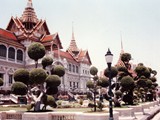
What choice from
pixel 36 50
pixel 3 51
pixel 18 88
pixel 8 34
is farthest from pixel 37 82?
pixel 8 34

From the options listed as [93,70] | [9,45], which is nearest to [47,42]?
[9,45]

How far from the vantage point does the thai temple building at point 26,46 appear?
135ft

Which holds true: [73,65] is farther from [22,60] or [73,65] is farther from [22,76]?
[22,76]

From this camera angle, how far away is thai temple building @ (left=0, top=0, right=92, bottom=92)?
41031 mm

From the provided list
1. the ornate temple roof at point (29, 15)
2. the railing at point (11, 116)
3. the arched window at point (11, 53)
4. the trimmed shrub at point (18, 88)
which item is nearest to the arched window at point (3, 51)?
the arched window at point (11, 53)

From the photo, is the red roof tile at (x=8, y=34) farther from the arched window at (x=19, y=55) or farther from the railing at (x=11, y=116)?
the railing at (x=11, y=116)

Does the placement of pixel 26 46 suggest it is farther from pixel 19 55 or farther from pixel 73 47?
pixel 73 47

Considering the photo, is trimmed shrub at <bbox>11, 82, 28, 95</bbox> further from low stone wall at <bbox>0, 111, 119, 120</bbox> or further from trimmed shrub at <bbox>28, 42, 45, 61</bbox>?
trimmed shrub at <bbox>28, 42, 45, 61</bbox>

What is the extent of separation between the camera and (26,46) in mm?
46500

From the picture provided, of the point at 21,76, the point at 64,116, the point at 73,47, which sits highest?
the point at 73,47

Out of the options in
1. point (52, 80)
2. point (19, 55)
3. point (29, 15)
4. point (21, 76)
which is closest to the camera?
point (52, 80)

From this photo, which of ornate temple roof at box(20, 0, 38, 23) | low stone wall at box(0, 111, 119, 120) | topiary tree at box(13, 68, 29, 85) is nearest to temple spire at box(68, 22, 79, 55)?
ornate temple roof at box(20, 0, 38, 23)

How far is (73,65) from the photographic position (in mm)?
64062

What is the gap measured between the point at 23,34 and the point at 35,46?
110 ft
